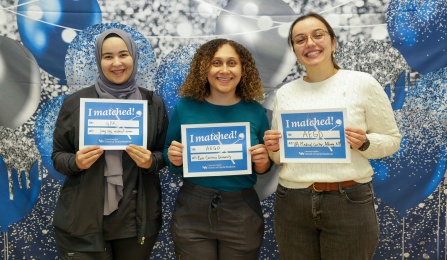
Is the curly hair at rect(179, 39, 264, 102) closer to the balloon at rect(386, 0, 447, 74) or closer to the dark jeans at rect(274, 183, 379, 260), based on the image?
the dark jeans at rect(274, 183, 379, 260)

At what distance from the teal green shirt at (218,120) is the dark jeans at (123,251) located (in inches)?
15.4

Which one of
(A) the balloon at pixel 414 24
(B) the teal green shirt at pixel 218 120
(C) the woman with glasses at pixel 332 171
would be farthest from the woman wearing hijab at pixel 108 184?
(A) the balloon at pixel 414 24

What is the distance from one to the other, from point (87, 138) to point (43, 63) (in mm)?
1084

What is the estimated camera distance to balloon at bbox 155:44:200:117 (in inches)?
101

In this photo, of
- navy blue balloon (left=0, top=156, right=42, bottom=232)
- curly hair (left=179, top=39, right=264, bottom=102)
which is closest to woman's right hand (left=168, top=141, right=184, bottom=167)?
curly hair (left=179, top=39, right=264, bottom=102)

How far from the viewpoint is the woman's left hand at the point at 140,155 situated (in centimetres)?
180

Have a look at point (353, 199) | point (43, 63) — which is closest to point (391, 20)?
point (353, 199)

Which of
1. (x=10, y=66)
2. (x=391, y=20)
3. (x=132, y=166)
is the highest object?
(x=391, y=20)

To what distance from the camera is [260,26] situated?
2.55 metres

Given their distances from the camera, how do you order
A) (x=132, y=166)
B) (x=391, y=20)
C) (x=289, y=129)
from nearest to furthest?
(x=289, y=129) < (x=132, y=166) < (x=391, y=20)

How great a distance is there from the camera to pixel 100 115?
1.84 meters

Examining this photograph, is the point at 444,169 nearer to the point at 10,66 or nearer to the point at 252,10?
the point at 252,10

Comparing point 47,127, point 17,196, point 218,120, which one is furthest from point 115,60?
point 17,196

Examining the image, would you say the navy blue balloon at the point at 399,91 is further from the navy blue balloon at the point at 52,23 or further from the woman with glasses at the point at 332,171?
the navy blue balloon at the point at 52,23
